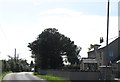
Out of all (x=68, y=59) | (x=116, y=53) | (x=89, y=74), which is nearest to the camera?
(x=89, y=74)

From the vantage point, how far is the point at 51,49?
283 feet

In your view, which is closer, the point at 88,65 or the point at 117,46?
the point at 117,46

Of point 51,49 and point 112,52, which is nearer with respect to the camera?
point 112,52

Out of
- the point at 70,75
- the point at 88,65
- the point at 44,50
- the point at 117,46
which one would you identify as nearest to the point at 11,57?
the point at 44,50

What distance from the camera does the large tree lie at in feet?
278

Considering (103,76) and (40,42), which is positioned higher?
(40,42)

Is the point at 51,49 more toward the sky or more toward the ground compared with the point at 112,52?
more toward the sky

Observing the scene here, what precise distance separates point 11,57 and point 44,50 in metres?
44.9

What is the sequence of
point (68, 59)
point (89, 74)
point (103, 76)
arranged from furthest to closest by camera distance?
point (68, 59)
point (89, 74)
point (103, 76)

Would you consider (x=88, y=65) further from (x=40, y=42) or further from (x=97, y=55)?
(x=40, y=42)

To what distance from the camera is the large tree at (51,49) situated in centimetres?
8485

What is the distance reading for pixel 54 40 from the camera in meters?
89.6

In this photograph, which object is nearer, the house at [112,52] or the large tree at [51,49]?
the house at [112,52]

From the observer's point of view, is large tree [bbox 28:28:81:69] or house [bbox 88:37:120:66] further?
large tree [bbox 28:28:81:69]
